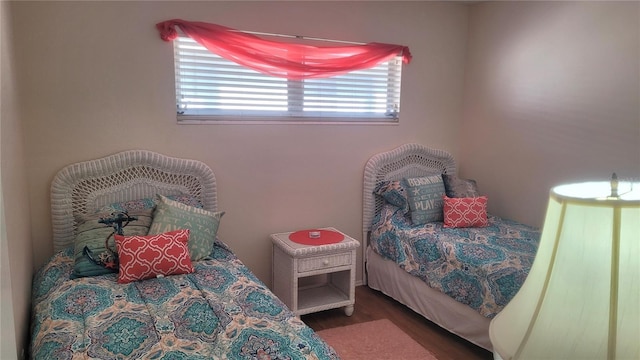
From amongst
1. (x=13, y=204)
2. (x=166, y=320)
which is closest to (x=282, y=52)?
(x=13, y=204)

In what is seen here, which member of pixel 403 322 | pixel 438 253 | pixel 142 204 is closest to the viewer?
pixel 142 204

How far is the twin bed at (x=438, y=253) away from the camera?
2.54m

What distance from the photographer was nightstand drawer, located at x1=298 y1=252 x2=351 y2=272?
2.92 meters

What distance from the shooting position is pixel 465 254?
273 cm

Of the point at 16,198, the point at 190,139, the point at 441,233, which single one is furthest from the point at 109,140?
the point at 441,233

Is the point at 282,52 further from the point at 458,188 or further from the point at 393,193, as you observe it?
the point at 458,188

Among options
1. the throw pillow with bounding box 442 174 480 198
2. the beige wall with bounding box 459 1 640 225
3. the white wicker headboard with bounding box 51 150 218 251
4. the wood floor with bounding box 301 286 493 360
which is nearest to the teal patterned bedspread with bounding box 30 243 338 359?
the white wicker headboard with bounding box 51 150 218 251

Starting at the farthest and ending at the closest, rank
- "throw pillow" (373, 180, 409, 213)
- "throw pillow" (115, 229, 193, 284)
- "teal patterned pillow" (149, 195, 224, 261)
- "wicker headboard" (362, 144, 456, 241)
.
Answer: "wicker headboard" (362, 144, 456, 241)
"throw pillow" (373, 180, 409, 213)
"teal patterned pillow" (149, 195, 224, 261)
"throw pillow" (115, 229, 193, 284)

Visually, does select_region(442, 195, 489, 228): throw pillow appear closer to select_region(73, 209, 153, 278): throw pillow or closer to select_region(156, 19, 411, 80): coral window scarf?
select_region(156, 19, 411, 80): coral window scarf

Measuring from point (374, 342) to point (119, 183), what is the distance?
1.92 metres

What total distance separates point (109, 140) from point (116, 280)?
0.98 meters

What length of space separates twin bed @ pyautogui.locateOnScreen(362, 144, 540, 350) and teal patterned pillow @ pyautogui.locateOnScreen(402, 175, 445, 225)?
0.12 ft

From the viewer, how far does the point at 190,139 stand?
295 cm

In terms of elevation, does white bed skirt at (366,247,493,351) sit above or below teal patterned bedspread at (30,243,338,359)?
below
